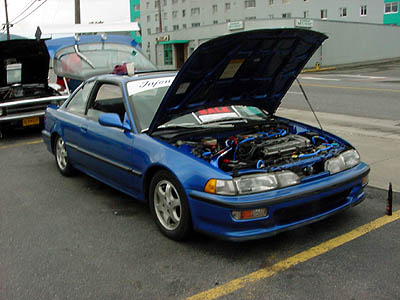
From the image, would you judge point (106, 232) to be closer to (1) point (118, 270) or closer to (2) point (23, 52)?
(1) point (118, 270)

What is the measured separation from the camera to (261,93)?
505 centimetres

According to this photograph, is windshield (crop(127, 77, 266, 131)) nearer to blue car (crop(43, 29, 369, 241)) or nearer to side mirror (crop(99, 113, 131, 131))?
blue car (crop(43, 29, 369, 241))

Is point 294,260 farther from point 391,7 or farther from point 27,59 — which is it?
point 391,7

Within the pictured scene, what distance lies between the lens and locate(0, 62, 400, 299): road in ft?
10.4

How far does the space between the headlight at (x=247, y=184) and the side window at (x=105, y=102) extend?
78.7 inches

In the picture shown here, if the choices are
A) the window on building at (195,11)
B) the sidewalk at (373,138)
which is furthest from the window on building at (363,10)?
the sidewalk at (373,138)

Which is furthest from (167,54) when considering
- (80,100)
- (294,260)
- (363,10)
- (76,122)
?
(294,260)

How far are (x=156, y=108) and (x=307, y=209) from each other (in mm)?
1902

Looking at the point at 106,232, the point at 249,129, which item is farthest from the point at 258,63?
the point at 106,232

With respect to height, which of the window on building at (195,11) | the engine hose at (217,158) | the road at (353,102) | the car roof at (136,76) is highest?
the window on building at (195,11)

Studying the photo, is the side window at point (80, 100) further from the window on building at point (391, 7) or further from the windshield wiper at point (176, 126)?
the window on building at point (391, 7)

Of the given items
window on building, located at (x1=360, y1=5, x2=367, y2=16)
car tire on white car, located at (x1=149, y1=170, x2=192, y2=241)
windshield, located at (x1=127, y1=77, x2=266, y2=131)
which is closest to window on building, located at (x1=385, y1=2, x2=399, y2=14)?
window on building, located at (x1=360, y1=5, x2=367, y2=16)

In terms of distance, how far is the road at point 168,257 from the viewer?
316 centimetres

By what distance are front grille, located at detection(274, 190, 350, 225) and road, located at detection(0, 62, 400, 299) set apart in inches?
11.1
